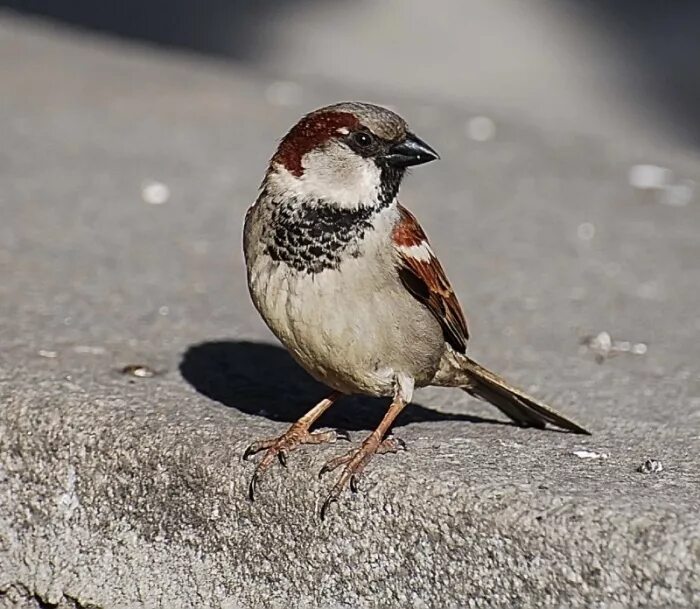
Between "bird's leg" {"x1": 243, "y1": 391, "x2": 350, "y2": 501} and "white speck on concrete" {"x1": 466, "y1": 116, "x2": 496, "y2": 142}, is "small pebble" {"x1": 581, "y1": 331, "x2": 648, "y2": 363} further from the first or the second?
"white speck on concrete" {"x1": 466, "y1": 116, "x2": 496, "y2": 142}

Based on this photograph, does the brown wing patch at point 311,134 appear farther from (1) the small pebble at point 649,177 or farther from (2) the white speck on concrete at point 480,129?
(2) the white speck on concrete at point 480,129

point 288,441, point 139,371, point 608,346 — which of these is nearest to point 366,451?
point 288,441

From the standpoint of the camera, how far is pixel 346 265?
300cm

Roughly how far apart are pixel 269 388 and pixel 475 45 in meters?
8.93

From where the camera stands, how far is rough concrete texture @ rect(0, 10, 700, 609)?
262 centimetres

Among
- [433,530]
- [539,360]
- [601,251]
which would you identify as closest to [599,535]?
[433,530]

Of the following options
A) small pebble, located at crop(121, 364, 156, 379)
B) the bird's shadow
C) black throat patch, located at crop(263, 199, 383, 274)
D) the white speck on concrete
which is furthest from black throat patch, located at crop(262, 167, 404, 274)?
the white speck on concrete

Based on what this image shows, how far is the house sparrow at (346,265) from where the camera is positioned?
298 centimetres

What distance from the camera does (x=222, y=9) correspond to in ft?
42.0

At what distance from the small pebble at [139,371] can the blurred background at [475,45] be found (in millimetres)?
7191

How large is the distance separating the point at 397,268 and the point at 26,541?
102 centimetres

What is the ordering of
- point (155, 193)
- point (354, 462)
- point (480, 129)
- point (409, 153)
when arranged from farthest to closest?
point (480, 129) < point (155, 193) < point (409, 153) < point (354, 462)

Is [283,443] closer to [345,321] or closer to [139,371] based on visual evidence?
[345,321]

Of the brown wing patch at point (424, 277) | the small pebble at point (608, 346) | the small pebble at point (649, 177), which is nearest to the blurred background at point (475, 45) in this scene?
the small pebble at point (649, 177)
